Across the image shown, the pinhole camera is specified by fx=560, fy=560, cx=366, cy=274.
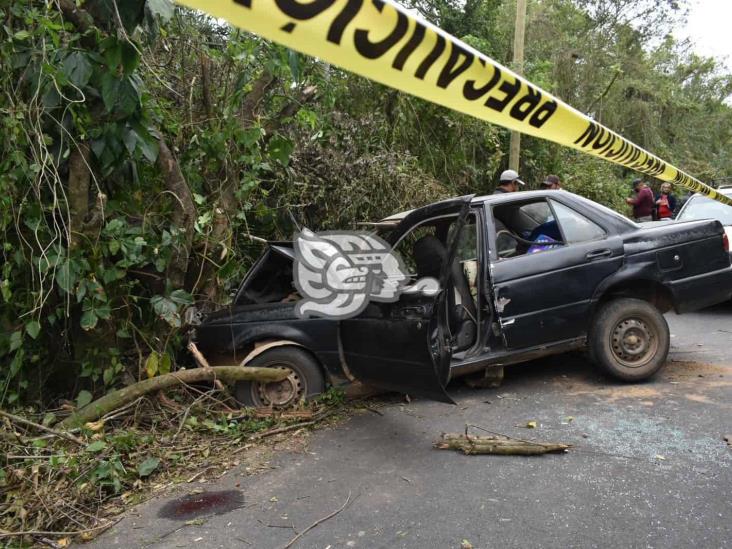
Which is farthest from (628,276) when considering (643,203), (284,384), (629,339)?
(643,203)

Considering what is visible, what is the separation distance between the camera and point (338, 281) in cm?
466

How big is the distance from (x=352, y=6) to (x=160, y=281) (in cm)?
381

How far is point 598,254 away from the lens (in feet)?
15.3

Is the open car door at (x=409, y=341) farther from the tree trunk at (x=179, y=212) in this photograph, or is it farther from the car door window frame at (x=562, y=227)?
the tree trunk at (x=179, y=212)

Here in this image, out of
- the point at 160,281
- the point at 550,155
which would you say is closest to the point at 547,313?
the point at 160,281

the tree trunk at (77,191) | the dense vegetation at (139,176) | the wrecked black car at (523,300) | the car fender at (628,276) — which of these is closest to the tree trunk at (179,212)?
the dense vegetation at (139,176)

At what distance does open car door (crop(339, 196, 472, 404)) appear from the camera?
3.85 metres

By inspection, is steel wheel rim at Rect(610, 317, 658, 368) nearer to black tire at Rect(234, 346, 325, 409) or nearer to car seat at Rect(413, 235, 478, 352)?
car seat at Rect(413, 235, 478, 352)

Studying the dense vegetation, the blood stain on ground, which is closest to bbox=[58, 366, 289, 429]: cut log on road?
the dense vegetation

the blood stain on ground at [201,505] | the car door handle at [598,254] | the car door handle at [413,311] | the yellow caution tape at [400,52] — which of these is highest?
the yellow caution tape at [400,52]

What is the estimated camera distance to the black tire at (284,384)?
4629mm

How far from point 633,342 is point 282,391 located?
296 centimetres

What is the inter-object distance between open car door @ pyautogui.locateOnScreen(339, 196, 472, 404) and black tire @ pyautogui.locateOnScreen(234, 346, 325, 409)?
1.42 feet

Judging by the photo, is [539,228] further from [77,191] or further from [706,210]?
[706,210]
